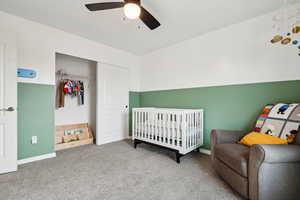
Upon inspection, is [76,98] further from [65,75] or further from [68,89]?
[65,75]

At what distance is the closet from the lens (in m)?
3.11

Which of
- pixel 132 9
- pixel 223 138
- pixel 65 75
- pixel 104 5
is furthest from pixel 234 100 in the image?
pixel 65 75

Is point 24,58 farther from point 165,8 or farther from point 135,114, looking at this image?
point 165,8

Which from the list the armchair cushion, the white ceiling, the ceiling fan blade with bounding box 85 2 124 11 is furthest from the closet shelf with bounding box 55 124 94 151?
the armchair cushion

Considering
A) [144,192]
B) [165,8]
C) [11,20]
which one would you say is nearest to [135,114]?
[144,192]

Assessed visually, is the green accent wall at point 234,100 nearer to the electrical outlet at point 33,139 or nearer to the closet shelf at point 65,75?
the closet shelf at point 65,75

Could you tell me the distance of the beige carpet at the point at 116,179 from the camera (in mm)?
1446

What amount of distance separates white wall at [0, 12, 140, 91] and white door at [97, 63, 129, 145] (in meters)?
0.54

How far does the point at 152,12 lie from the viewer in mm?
2082

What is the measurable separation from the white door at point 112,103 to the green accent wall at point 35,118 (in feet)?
3.08

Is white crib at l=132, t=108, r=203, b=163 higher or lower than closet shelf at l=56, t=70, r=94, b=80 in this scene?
lower

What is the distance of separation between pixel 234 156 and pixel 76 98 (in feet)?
11.4

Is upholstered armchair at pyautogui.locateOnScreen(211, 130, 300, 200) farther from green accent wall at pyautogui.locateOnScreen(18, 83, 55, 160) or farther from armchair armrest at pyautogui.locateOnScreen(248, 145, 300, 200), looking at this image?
green accent wall at pyautogui.locateOnScreen(18, 83, 55, 160)

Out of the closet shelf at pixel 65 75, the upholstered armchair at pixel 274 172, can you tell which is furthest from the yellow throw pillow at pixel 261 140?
the closet shelf at pixel 65 75
